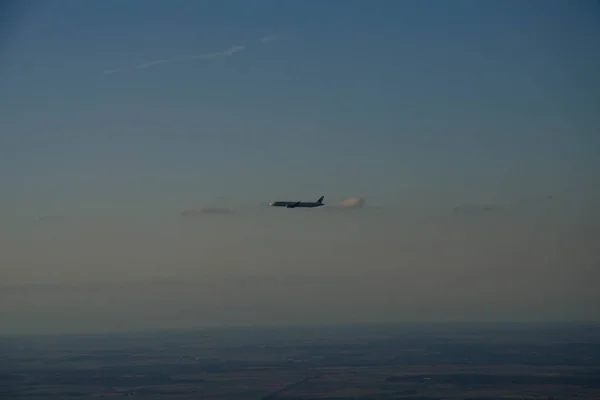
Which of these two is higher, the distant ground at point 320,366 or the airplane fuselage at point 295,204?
the airplane fuselage at point 295,204

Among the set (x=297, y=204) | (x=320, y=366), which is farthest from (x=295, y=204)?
(x=320, y=366)

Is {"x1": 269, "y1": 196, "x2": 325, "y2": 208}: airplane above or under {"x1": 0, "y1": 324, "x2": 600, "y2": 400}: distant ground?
above

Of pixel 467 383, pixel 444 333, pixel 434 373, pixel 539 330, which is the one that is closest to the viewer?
pixel 467 383

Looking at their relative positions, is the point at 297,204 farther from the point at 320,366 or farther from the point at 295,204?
the point at 320,366

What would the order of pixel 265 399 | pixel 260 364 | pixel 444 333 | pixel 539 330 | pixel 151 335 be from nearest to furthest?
pixel 265 399 < pixel 260 364 < pixel 539 330 < pixel 444 333 < pixel 151 335

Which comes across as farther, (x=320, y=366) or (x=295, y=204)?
(x=320, y=366)

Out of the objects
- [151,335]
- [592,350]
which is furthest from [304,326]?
[592,350]

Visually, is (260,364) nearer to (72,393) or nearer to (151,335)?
(72,393)

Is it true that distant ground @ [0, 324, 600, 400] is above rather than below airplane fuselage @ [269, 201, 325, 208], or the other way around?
below
